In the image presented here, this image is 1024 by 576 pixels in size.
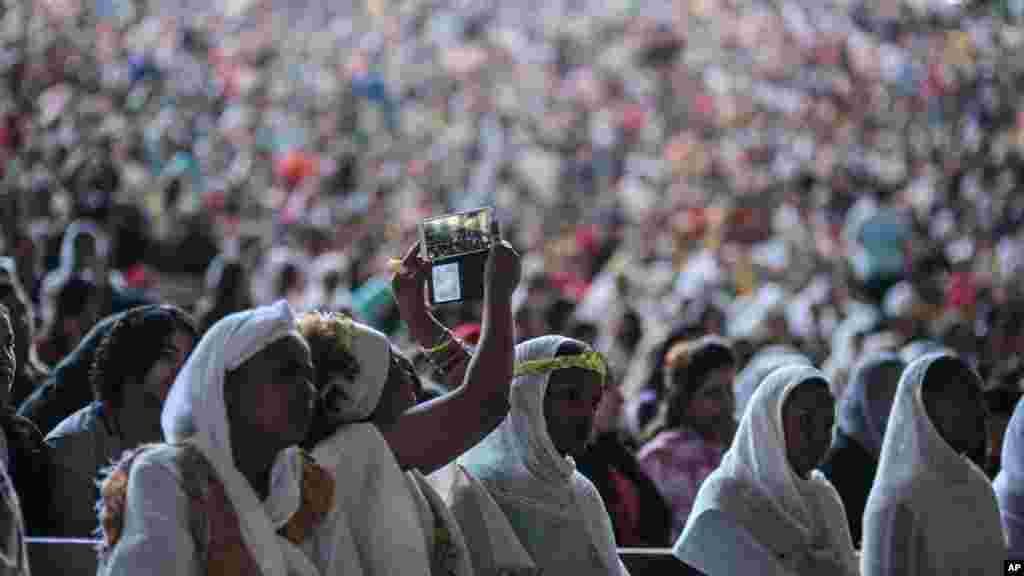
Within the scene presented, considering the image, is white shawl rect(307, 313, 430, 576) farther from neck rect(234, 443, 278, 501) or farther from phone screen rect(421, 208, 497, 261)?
phone screen rect(421, 208, 497, 261)

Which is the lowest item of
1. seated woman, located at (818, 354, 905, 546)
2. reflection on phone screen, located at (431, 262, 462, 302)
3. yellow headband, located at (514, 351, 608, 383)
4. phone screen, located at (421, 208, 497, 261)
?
seated woman, located at (818, 354, 905, 546)

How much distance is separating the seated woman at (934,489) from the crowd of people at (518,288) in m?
0.01

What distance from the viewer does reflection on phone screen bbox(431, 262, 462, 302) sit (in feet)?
17.6

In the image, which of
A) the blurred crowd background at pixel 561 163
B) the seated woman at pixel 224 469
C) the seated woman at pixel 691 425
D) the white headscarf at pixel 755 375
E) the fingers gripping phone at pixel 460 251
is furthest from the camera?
the blurred crowd background at pixel 561 163

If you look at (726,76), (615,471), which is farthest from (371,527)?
(726,76)

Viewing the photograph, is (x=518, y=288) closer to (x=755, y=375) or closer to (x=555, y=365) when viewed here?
(x=755, y=375)

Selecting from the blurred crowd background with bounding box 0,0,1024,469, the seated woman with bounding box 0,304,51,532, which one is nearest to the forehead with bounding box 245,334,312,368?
the seated woman with bounding box 0,304,51,532

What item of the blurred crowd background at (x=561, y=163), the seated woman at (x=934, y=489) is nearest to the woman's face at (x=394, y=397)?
the seated woman at (x=934, y=489)

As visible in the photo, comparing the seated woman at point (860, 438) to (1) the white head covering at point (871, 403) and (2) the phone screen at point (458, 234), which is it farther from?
(2) the phone screen at point (458, 234)

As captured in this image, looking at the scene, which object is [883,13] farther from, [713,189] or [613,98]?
[713,189]

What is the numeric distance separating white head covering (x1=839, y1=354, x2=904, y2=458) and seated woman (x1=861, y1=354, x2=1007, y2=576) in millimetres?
1817

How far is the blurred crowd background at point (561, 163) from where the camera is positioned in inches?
527

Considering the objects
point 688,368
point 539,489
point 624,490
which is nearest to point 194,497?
point 539,489

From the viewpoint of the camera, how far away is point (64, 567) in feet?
19.2
